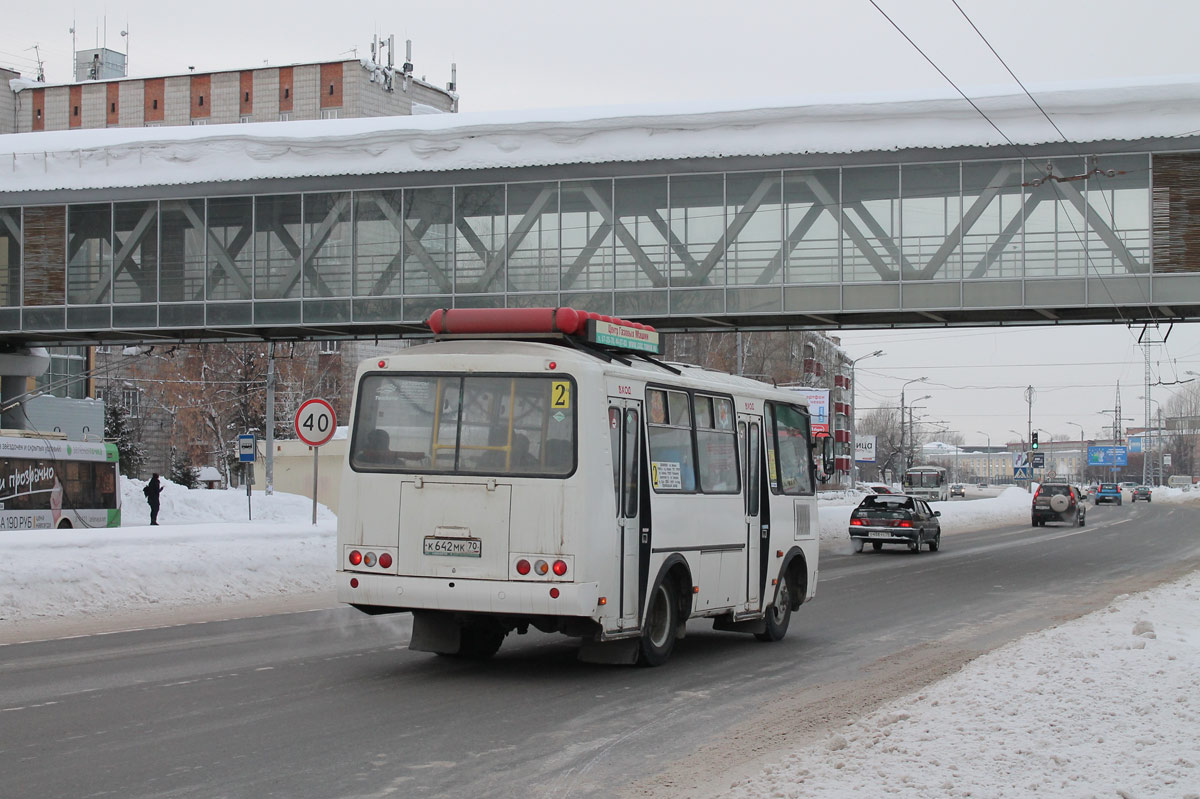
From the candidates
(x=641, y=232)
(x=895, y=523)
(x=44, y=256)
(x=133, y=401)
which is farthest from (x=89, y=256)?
(x=133, y=401)

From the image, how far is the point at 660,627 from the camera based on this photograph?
41.5ft

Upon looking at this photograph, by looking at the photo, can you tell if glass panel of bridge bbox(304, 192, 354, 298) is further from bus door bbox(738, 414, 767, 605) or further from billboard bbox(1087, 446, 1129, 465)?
billboard bbox(1087, 446, 1129, 465)

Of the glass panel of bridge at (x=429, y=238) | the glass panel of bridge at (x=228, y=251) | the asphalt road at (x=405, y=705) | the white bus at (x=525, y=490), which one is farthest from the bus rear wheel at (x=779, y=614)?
the glass panel of bridge at (x=228, y=251)

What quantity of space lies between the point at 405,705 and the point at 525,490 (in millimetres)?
2028

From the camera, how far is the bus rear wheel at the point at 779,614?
14.9 meters

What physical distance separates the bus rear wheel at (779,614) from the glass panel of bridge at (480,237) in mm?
22343

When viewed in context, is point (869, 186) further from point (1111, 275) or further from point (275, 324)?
point (275, 324)

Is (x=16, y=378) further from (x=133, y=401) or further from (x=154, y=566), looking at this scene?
(x=133, y=401)

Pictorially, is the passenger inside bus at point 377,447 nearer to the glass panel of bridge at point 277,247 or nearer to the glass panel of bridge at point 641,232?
the glass panel of bridge at point 641,232

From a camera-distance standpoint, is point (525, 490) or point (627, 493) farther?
point (627, 493)

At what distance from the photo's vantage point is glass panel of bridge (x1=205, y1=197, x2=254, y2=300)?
126ft

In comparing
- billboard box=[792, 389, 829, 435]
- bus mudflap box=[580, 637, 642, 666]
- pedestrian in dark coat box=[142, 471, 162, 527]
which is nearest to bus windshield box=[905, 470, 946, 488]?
billboard box=[792, 389, 829, 435]

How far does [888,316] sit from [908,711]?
26335 millimetres

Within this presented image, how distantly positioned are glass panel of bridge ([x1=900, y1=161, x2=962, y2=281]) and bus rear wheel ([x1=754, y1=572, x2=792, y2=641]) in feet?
64.1
